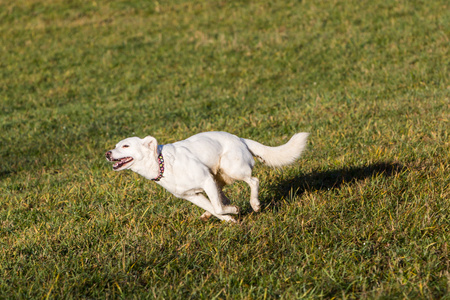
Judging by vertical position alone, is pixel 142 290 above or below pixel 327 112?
above

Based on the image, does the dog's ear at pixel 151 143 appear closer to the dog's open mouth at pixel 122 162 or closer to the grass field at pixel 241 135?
the dog's open mouth at pixel 122 162

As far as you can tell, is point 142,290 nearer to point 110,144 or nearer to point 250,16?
point 110,144

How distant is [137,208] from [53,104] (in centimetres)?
1026

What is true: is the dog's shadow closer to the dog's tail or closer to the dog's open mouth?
the dog's tail

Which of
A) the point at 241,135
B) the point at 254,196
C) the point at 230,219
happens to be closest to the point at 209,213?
the point at 230,219

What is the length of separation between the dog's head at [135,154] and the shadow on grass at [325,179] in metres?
1.61

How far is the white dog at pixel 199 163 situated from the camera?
15.8 ft

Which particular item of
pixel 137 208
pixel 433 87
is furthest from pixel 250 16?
pixel 137 208

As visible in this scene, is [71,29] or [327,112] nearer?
[327,112]

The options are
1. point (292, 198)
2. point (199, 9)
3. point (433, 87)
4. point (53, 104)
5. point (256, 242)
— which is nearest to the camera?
point (256, 242)

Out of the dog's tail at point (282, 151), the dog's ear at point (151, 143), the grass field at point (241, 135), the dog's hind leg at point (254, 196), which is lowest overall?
the grass field at point (241, 135)

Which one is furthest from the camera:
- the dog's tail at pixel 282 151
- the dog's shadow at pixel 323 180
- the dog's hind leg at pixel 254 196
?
the dog's shadow at pixel 323 180

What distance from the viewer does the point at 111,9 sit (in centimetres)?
2442

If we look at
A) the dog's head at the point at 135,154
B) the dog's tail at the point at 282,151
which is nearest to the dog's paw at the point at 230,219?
the dog's tail at the point at 282,151
